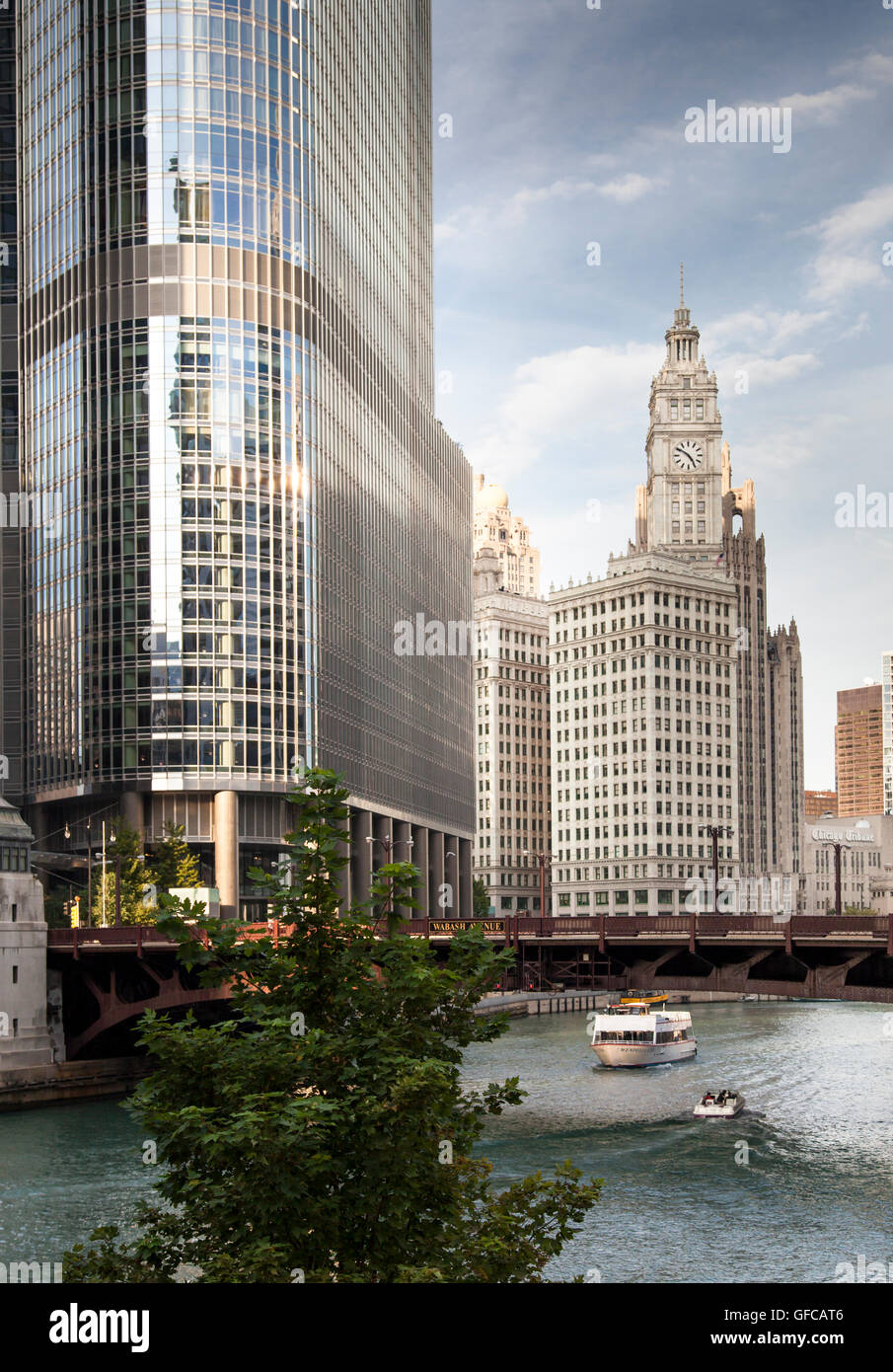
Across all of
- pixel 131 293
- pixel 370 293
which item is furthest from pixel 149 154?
pixel 370 293

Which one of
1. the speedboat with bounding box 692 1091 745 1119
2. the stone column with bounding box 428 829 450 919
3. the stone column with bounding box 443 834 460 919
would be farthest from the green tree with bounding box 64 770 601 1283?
the stone column with bounding box 443 834 460 919

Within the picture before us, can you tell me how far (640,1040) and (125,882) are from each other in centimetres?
3724

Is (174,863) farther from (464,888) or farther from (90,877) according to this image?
(464,888)

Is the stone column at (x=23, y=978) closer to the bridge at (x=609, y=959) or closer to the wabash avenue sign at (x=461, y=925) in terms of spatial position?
the bridge at (x=609, y=959)

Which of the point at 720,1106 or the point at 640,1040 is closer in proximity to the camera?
the point at 720,1106

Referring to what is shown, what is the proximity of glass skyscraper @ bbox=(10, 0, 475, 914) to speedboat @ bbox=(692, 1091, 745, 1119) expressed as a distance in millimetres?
44297

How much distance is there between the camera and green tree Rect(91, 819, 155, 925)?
4045 inches

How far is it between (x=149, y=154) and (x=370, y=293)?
3372 cm

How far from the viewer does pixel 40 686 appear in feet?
446

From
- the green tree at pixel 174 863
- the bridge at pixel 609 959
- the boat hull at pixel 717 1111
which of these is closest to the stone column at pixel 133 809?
the green tree at pixel 174 863

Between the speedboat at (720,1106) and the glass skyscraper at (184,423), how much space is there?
4430 centimetres

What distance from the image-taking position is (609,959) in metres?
77.4

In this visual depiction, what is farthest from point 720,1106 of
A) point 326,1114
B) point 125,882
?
point 326,1114
